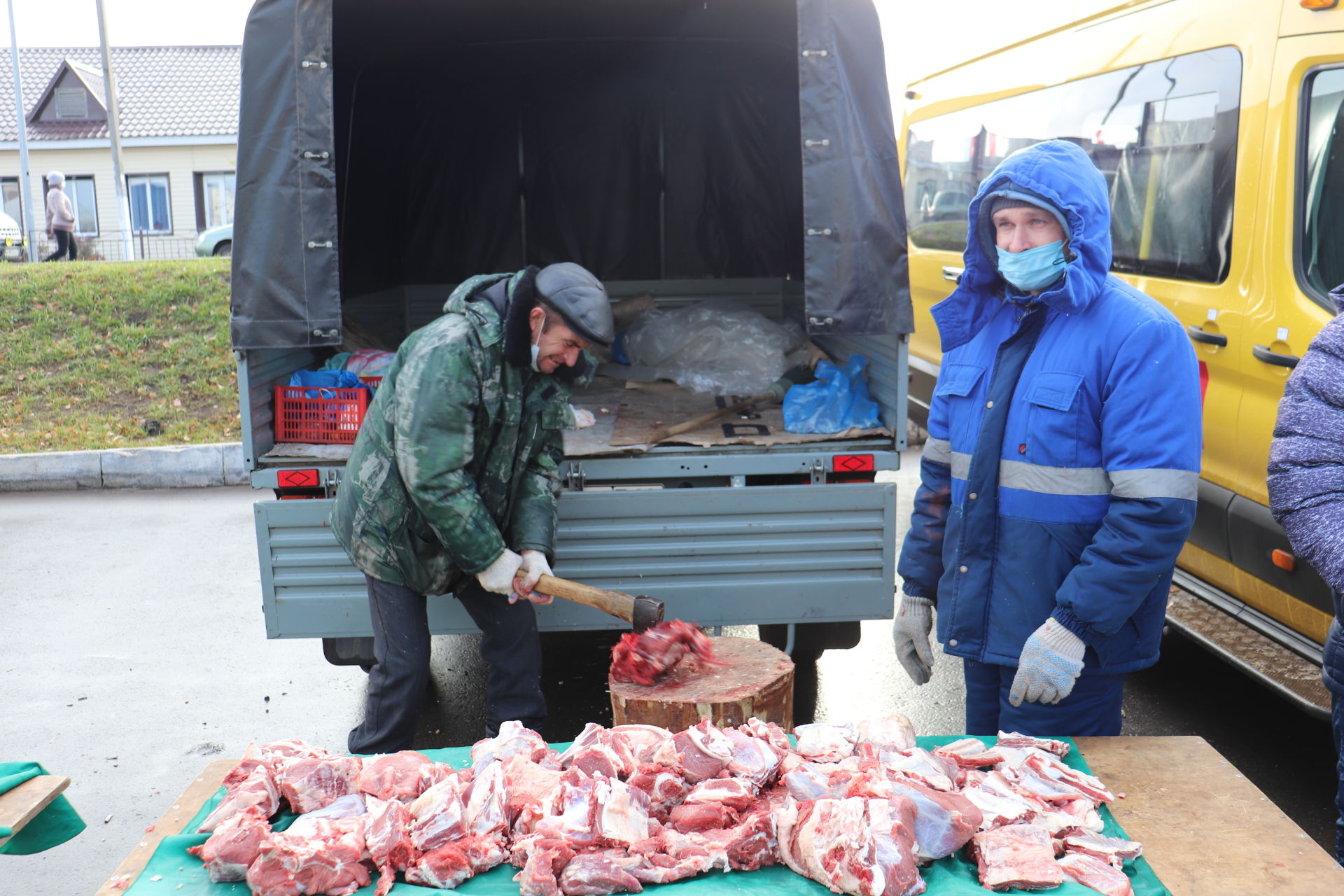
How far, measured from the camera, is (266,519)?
13.3ft

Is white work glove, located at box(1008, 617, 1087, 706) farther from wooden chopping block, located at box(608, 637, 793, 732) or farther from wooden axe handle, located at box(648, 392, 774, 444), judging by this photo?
wooden axe handle, located at box(648, 392, 774, 444)

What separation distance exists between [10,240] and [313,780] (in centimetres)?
2142

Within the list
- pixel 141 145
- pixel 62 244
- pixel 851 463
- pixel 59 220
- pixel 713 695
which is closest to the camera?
pixel 713 695

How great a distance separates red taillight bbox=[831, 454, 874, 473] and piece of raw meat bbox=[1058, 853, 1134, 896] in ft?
7.31

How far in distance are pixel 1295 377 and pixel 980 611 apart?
95cm

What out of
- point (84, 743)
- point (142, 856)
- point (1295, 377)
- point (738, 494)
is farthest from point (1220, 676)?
point (84, 743)

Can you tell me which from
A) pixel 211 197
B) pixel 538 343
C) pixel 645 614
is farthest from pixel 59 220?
pixel 645 614

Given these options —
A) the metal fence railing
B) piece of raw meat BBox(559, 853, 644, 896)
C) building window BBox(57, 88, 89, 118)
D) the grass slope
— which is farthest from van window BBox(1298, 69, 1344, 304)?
building window BBox(57, 88, 89, 118)

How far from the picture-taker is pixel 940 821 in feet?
7.22

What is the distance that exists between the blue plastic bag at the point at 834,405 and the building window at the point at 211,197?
103ft

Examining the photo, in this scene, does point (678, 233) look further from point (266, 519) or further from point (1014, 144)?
point (266, 519)

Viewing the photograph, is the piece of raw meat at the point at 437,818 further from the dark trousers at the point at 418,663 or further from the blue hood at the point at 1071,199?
the blue hood at the point at 1071,199

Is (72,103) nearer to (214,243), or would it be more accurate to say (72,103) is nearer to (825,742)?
(214,243)

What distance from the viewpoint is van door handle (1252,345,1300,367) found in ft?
12.6
